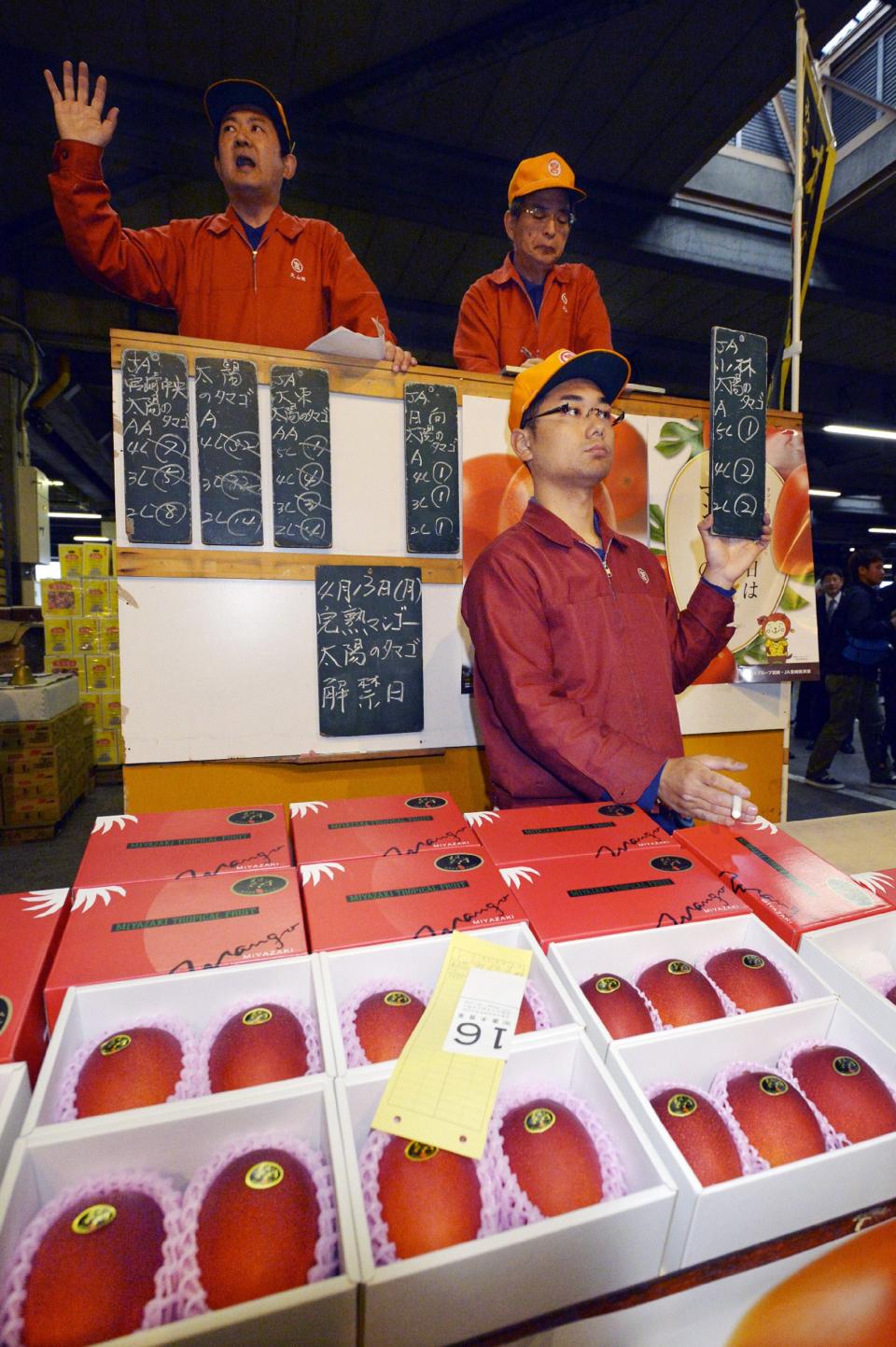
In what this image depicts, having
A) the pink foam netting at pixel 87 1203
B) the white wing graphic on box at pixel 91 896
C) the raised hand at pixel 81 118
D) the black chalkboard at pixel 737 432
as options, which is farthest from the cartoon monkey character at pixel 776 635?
the raised hand at pixel 81 118

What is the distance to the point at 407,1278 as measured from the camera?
1.60ft

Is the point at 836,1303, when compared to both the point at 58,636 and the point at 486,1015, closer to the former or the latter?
the point at 486,1015

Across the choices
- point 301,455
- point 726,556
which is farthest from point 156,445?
point 726,556

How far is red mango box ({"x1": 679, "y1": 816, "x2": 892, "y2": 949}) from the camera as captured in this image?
101cm

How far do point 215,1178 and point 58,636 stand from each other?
22.8ft

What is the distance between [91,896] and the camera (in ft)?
3.19

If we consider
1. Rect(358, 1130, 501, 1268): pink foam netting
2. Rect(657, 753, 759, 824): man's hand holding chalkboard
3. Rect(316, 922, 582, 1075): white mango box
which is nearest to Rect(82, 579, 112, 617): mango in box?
Rect(657, 753, 759, 824): man's hand holding chalkboard

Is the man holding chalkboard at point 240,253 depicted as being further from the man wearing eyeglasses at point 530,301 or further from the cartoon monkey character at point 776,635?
the cartoon monkey character at point 776,635

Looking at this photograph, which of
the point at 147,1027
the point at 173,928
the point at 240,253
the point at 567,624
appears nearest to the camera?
the point at 147,1027

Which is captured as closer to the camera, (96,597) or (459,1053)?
(459,1053)

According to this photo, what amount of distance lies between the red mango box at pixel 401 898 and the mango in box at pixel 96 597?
20.8ft

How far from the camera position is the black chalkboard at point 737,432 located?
79.0 inches

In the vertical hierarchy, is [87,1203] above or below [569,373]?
below

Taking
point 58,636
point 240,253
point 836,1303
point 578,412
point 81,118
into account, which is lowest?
point 836,1303
